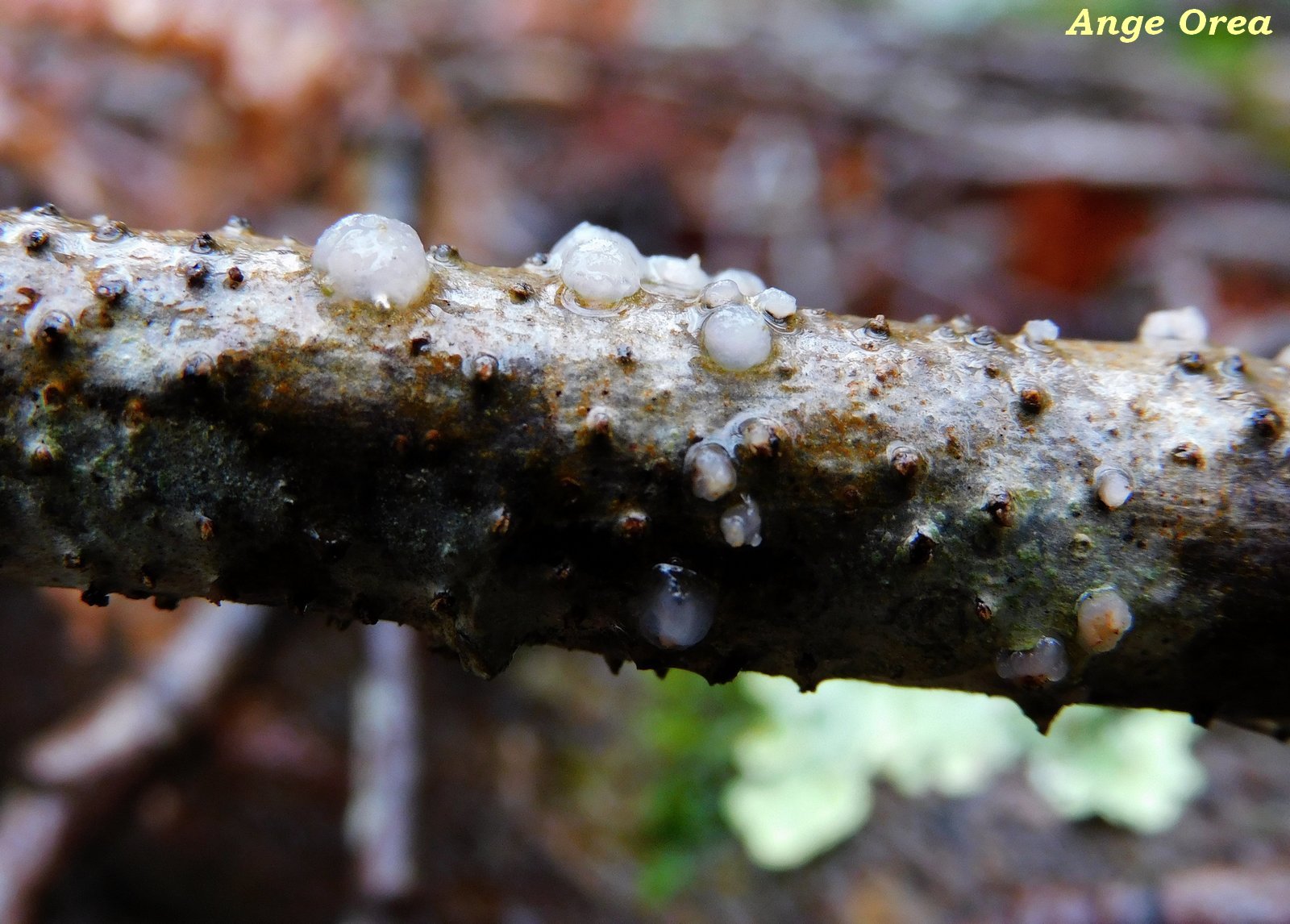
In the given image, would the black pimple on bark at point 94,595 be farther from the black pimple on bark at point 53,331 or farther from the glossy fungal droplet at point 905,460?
the glossy fungal droplet at point 905,460

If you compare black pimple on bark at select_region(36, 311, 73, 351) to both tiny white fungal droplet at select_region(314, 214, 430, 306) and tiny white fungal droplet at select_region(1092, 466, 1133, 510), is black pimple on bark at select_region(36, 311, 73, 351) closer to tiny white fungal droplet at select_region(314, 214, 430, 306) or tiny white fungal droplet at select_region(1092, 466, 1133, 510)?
tiny white fungal droplet at select_region(314, 214, 430, 306)

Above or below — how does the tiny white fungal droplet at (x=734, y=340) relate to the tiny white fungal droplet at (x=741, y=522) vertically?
above

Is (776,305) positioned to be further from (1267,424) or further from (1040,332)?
(1267,424)

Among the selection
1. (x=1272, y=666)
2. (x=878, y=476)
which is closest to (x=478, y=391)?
(x=878, y=476)

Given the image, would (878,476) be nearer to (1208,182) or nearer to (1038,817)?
(1038,817)

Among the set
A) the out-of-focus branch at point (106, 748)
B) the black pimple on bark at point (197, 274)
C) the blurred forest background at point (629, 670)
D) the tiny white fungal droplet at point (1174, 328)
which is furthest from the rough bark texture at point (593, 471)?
the out-of-focus branch at point (106, 748)
